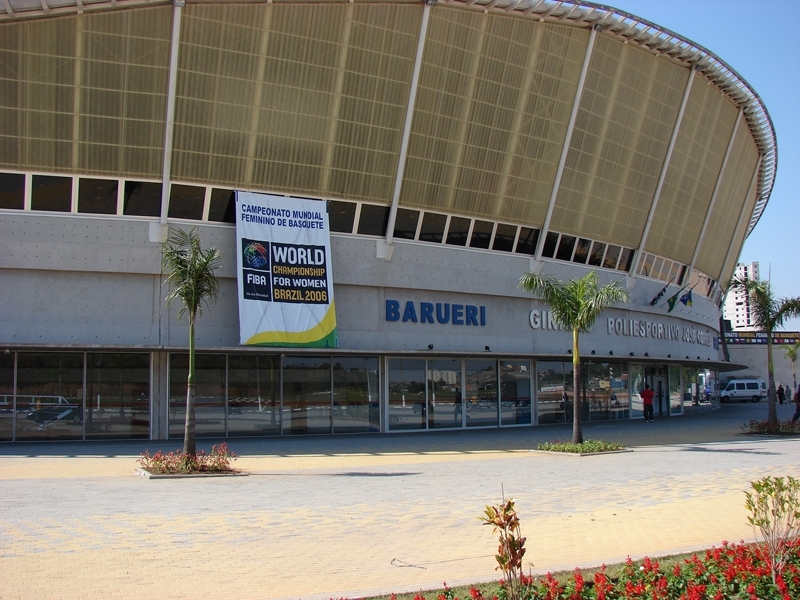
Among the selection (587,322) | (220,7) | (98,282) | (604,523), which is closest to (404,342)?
(587,322)

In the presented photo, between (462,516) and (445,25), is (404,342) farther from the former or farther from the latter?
(462,516)

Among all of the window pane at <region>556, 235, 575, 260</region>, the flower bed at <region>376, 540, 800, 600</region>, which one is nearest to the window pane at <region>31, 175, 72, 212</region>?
the window pane at <region>556, 235, 575, 260</region>

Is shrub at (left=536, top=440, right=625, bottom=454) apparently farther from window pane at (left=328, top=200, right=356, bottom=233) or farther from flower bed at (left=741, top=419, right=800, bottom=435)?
window pane at (left=328, top=200, right=356, bottom=233)

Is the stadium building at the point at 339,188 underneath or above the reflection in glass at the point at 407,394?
above

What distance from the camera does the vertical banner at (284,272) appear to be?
87.5ft

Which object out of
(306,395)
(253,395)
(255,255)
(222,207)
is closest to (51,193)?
(222,207)

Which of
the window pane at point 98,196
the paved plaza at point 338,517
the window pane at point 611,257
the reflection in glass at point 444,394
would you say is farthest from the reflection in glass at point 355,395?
the window pane at point 611,257

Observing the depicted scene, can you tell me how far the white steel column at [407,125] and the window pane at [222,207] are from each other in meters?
5.86

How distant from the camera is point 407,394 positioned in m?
30.8

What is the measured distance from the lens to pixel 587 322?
24875 millimetres

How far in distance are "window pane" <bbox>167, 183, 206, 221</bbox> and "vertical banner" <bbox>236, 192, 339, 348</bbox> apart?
135cm

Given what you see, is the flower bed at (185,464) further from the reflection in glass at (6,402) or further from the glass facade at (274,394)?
the reflection in glass at (6,402)

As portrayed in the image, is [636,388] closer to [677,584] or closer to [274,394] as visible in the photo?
[274,394]

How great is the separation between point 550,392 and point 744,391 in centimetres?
4159
